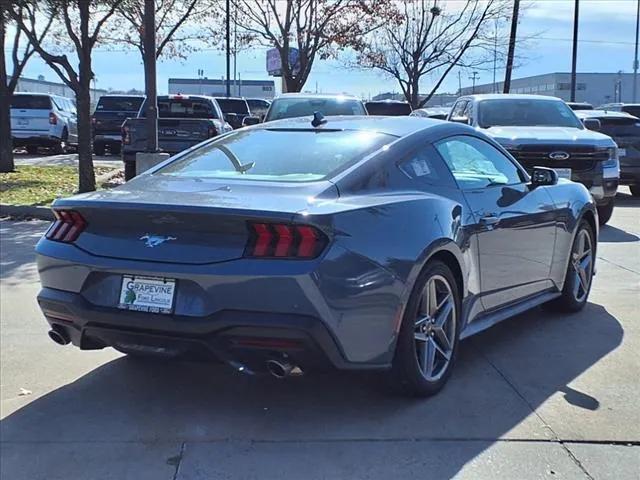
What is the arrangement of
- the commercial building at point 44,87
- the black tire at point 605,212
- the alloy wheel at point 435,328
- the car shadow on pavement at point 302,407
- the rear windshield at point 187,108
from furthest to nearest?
1. the commercial building at point 44,87
2. the rear windshield at point 187,108
3. the black tire at point 605,212
4. the alloy wheel at point 435,328
5. the car shadow on pavement at point 302,407

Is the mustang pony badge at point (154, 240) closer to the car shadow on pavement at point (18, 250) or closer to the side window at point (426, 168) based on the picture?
the side window at point (426, 168)

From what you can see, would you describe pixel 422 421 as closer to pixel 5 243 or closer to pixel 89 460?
pixel 89 460

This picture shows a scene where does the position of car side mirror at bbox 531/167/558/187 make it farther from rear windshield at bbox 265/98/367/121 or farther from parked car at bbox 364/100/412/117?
parked car at bbox 364/100/412/117

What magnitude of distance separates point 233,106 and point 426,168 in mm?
20398

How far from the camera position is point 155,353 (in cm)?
375

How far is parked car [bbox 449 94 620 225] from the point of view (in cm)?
992

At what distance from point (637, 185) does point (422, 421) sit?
12.5 metres

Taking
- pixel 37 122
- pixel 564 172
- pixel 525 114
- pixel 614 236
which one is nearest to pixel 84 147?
pixel 525 114

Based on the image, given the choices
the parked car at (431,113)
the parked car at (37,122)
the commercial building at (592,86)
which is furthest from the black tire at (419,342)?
the commercial building at (592,86)

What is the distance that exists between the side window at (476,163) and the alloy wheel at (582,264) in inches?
37.3

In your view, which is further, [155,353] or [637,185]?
[637,185]

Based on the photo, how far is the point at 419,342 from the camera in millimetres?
4172

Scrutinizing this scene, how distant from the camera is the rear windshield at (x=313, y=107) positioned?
13.3m

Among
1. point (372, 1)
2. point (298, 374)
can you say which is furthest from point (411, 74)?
point (298, 374)
